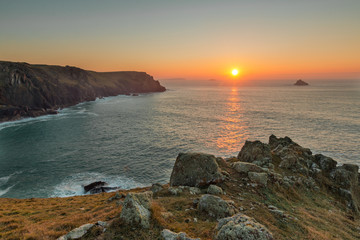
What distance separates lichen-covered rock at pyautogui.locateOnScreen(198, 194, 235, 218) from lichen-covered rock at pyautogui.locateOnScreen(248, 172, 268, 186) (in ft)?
30.8

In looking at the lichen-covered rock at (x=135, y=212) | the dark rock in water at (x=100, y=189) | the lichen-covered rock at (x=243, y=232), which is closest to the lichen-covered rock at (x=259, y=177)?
the lichen-covered rock at (x=243, y=232)

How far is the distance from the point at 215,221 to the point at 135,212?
5.67 metres

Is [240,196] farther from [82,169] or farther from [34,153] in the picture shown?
[34,153]

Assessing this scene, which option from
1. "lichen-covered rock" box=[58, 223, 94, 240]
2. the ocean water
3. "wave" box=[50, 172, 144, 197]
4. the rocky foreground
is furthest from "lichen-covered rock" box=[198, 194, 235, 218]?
"wave" box=[50, 172, 144, 197]

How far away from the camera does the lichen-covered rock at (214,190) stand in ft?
61.6

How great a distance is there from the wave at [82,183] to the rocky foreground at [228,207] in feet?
49.3

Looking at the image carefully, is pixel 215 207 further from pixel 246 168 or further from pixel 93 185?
pixel 93 185

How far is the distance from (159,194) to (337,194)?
26.5 metres

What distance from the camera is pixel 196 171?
21.4 meters

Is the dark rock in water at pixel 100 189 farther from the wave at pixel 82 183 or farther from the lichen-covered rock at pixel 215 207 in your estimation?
the lichen-covered rock at pixel 215 207

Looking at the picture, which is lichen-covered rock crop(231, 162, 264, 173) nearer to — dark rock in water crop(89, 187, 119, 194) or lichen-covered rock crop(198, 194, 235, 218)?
lichen-covered rock crop(198, 194, 235, 218)

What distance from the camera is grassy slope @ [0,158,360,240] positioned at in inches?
→ 456

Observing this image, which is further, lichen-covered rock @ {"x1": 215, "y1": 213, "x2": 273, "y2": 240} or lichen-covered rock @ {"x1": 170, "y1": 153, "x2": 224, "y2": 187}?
lichen-covered rock @ {"x1": 170, "y1": 153, "x2": 224, "y2": 187}

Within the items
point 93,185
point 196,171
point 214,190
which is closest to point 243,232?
point 214,190
